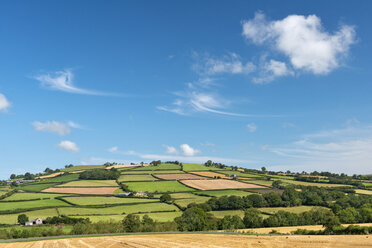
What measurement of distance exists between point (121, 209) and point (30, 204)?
42442 mm

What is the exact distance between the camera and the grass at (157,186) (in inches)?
6417

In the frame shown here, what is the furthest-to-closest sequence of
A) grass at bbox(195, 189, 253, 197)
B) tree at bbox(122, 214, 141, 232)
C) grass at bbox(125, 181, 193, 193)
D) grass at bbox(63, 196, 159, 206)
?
grass at bbox(125, 181, 193, 193) < grass at bbox(195, 189, 253, 197) < grass at bbox(63, 196, 159, 206) < tree at bbox(122, 214, 141, 232)

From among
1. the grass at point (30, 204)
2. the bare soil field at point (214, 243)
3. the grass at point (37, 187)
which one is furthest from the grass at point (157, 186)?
the bare soil field at point (214, 243)

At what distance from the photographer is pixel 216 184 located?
177m

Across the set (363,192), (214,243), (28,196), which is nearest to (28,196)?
(28,196)

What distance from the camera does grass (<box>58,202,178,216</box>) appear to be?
115 m

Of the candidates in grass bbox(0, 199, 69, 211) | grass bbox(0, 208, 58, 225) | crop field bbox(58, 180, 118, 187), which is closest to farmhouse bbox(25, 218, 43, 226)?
grass bbox(0, 208, 58, 225)

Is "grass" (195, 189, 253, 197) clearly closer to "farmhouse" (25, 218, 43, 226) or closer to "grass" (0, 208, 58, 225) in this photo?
"grass" (0, 208, 58, 225)

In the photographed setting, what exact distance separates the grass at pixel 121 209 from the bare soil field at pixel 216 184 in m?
43.7

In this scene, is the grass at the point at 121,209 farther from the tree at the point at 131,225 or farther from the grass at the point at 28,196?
the grass at the point at 28,196

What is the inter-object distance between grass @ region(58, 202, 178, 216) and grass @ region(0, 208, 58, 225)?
11.3ft

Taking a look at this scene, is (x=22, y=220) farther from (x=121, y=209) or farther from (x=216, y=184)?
(x=216, y=184)

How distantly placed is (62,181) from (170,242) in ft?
522

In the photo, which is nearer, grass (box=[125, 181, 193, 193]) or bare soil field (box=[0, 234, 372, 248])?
bare soil field (box=[0, 234, 372, 248])
